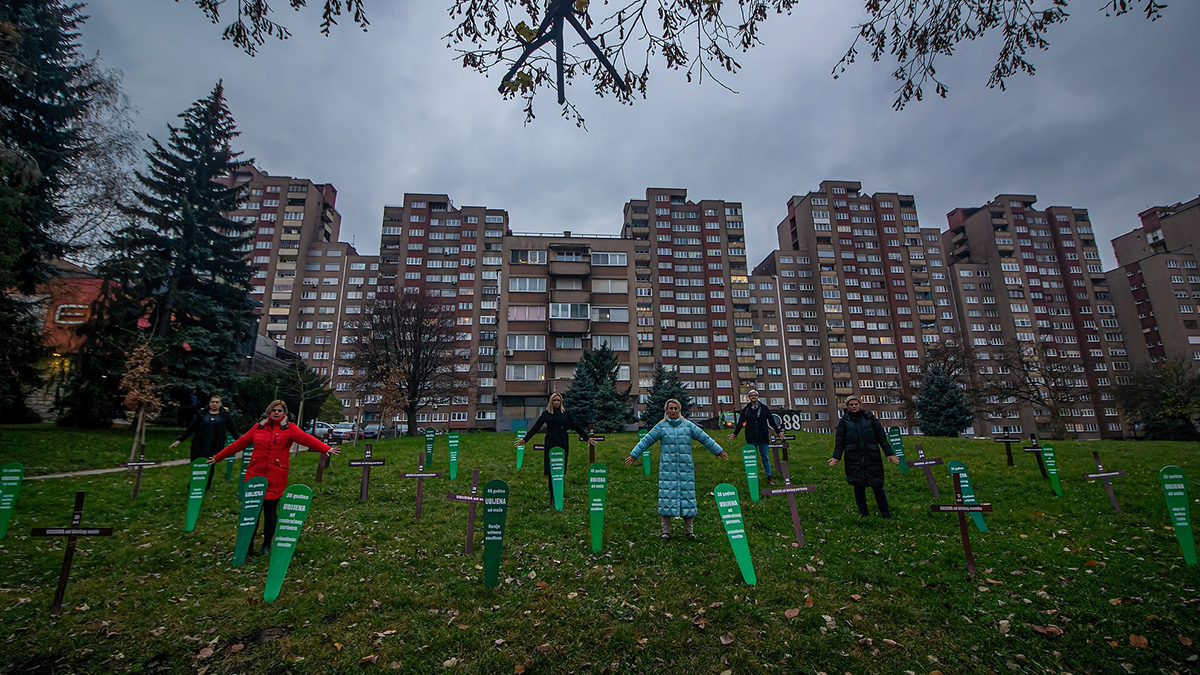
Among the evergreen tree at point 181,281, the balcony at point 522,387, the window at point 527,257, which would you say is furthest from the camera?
the window at point 527,257

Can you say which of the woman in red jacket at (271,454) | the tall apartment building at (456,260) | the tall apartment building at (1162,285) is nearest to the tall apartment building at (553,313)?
the tall apartment building at (456,260)

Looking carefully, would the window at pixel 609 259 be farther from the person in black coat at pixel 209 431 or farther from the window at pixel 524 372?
the person in black coat at pixel 209 431

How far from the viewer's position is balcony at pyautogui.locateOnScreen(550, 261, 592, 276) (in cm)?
5684

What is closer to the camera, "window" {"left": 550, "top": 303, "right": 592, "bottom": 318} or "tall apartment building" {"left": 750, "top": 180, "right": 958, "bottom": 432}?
"window" {"left": 550, "top": 303, "right": 592, "bottom": 318}

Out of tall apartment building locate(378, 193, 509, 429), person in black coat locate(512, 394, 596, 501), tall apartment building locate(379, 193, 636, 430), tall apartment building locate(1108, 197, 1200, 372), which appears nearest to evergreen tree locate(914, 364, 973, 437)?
tall apartment building locate(379, 193, 636, 430)

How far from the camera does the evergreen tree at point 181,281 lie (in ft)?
81.6

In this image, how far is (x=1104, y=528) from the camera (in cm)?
→ 850

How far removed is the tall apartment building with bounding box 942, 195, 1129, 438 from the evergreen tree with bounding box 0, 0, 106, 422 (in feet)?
388

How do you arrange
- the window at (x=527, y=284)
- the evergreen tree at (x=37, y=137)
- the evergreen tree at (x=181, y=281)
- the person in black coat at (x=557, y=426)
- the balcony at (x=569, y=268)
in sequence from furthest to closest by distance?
the balcony at (x=569, y=268) → the window at (x=527, y=284) → the evergreen tree at (x=181, y=281) → the evergreen tree at (x=37, y=137) → the person in black coat at (x=557, y=426)

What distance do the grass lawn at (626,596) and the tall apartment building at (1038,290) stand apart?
10475cm

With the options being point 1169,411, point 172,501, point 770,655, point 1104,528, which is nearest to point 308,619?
point 770,655

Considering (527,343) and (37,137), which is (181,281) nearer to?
(37,137)

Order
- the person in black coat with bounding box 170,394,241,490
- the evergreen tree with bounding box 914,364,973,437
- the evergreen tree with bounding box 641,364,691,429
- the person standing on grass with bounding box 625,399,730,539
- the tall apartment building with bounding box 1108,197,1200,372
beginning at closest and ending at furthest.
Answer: the person standing on grass with bounding box 625,399,730,539 → the person in black coat with bounding box 170,394,241,490 → the evergreen tree with bounding box 914,364,973,437 → the evergreen tree with bounding box 641,364,691,429 → the tall apartment building with bounding box 1108,197,1200,372

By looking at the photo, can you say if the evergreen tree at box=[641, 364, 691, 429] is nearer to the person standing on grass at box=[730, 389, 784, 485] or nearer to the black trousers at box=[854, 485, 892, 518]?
the person standing on grass at box=[730, 389, 784, 485]
